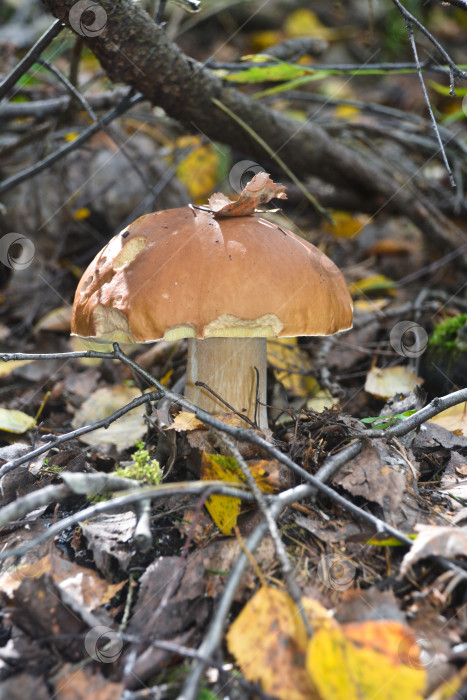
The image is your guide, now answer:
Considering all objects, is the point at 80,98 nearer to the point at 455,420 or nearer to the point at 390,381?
the point at 390,381

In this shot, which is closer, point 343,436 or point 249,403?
point 343,436

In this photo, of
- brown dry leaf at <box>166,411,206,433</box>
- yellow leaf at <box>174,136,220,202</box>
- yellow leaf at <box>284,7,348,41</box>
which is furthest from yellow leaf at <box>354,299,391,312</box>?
yellow leaf at <box>284,7,348,41</box>

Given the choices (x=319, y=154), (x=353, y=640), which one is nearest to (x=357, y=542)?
(x=353, y=640)

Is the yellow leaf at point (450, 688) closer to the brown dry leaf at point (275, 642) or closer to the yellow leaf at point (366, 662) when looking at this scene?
the yellow leaf at point (366, 662)

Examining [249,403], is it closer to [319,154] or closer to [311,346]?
[311,346]

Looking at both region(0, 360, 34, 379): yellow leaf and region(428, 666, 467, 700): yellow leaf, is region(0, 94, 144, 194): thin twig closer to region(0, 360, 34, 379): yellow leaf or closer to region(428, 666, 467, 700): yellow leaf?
region(0, 360, 34, 379): yellow leaf
